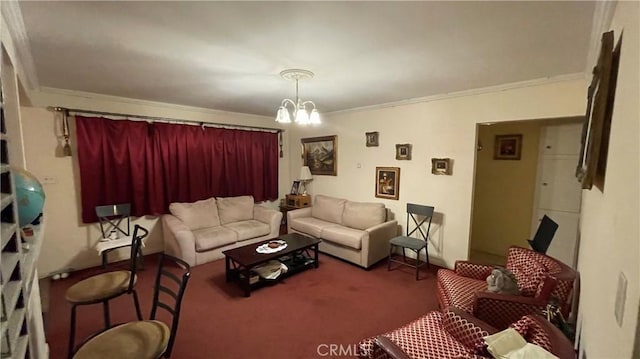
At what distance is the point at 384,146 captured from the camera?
4.25m

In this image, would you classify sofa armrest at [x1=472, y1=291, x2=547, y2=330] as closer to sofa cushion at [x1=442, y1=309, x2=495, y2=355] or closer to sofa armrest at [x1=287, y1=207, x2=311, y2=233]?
sofa cushion at [x1=442, y1=309, x2=495, y2=355]

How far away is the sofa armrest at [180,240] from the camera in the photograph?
357cm

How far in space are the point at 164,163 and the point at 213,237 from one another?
4.51ft

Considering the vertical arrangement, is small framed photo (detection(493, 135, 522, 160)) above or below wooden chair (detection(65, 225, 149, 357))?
above

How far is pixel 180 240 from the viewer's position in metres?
3.57

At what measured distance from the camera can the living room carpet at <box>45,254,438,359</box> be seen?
2.20 meters

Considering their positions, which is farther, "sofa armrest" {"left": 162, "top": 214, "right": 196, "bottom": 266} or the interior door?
"sofa armrest" {"left": 162, "top": 214, "right": 196, "bottom": 266}

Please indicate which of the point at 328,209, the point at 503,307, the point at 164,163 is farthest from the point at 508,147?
the point at 164,163

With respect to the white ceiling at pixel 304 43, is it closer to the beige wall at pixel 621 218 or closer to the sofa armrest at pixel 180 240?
the beige wall at pixel 621 218

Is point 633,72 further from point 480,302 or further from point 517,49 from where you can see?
point 480,302

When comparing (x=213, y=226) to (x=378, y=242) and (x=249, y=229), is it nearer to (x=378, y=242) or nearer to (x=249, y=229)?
(x=249, y=229)

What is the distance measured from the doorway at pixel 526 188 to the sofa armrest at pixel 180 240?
3.87m

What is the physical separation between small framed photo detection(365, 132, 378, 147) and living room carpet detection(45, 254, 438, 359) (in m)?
1.94

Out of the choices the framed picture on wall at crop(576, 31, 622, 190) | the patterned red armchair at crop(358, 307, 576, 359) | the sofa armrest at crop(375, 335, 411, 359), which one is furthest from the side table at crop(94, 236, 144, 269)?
the framed picture on wall at crop(576, 31, 622, 190)
